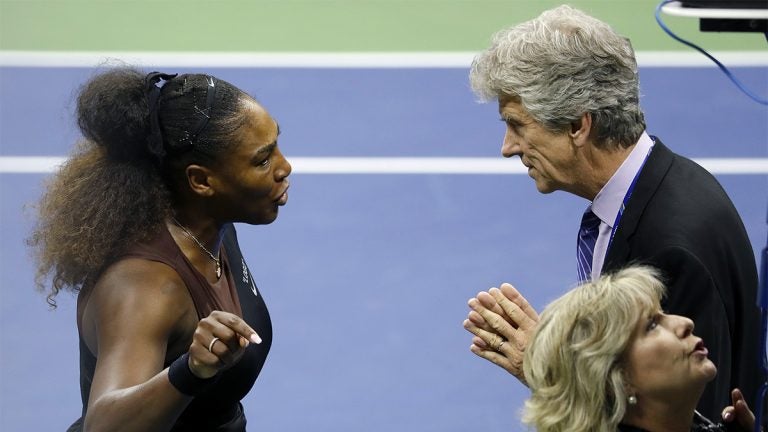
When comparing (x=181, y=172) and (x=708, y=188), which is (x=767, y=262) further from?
(x=181, y=172)

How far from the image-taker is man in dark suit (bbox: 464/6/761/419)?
4648 millimetres

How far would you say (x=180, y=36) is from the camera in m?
11.0

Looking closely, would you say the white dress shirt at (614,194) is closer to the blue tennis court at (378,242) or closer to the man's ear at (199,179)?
the man's ear at (199,179)

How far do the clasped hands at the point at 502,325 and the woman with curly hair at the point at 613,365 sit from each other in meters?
0.41

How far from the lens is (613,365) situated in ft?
13.8

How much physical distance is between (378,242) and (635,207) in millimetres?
4465

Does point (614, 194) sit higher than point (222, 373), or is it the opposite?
point (614, 194)

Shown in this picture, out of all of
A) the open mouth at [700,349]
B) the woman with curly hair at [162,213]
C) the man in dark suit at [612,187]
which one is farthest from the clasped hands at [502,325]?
the woman with curly hair at [162,213]

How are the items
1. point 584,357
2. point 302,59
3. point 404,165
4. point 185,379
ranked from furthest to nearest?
point 302,59
point 404,165
point 185,379
point 584,357

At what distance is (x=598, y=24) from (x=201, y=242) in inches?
67.1

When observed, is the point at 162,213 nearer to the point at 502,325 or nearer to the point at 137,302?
the point at 137,302

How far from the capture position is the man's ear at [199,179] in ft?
16.7

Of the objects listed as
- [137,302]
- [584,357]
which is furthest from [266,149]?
[584,357]

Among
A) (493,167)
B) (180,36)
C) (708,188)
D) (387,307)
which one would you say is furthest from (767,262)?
(180,36)
